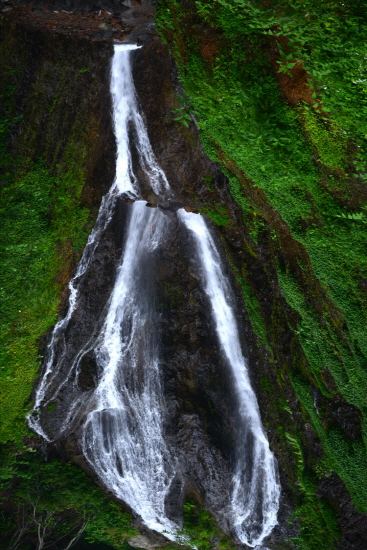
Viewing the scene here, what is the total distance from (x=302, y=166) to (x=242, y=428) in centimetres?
813

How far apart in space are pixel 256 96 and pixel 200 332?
6.88 m

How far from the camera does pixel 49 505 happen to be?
42.3 feet

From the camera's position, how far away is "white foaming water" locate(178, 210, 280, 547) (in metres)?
11.9

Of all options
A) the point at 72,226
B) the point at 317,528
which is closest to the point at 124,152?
the point at 72,226

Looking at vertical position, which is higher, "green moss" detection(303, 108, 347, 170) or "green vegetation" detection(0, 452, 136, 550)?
"green moss" detection(303, 108, 347, 170)

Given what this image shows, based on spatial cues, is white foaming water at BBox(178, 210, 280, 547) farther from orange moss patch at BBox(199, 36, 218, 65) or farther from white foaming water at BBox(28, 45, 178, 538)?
orange moss patch at BBox(199, 36, 218, 65)

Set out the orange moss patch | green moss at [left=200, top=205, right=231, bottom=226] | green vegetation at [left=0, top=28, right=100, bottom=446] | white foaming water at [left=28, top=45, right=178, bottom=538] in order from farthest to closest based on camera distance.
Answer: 1. white foaming water at [left=28, top=45, right=178, bottom=538]
2. green moss at [left=200, top=205, right=231, bottom=226]
3. green vegetation at [left=0, top=28, right=100, bottom=446]
4. the orange moss patch

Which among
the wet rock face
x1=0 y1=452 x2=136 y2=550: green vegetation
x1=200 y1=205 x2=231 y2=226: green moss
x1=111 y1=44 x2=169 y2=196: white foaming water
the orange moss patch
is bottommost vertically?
x1=0 y1=452 x2=136 y2=550: green vegetation

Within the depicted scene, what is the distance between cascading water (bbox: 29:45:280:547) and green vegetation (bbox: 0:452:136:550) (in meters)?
1.18

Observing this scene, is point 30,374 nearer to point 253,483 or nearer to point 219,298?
point 219,298

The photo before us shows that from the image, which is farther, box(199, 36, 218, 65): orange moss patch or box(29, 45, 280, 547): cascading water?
box(29, 45, 280, 547): cascading water

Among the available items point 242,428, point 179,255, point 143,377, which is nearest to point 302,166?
point 179,255

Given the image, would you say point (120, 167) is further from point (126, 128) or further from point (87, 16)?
point (87, 16)

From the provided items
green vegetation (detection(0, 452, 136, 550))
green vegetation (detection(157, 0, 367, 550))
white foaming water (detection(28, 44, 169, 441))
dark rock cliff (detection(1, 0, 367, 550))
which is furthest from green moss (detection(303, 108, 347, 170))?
green vegetation (detection(0, 452, 136, 550))
